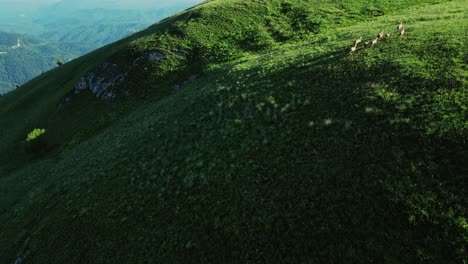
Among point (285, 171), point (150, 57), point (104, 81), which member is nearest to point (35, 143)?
point (104, 81)

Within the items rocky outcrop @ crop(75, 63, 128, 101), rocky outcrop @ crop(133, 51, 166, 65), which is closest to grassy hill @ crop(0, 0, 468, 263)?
rocky outcrop @ crop(75, 63, 128, 101)

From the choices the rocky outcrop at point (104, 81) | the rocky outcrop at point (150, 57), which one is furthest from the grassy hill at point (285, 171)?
the rocky outcrop at point (150, 57)

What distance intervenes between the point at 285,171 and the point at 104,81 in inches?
1712

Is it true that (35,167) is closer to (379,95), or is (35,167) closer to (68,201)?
(68,201)

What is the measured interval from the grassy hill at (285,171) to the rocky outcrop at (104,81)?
43.8 feet

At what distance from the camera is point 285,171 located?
15.3 m

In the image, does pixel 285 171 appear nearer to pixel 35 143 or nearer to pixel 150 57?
pixel 150 57

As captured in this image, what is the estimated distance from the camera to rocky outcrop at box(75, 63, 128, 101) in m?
45.0

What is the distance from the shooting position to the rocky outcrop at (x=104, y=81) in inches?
1772

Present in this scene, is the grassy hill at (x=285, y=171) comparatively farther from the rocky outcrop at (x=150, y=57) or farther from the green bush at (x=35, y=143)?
the rocky outcrop at (x=150, y=57)

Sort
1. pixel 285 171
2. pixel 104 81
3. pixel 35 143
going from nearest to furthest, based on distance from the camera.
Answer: pixel 285 171
pixel 35 143
pixel 104 81

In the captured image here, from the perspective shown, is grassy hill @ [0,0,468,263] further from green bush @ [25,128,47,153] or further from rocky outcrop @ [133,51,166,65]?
rocky outcrop @ [133,51,166,65]

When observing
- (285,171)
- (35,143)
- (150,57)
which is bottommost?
(35,143)

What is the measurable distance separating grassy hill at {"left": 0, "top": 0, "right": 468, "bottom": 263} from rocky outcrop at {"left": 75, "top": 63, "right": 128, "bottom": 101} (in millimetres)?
13353
